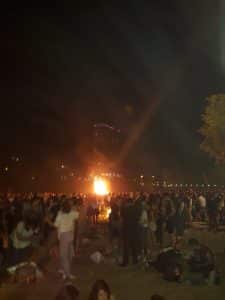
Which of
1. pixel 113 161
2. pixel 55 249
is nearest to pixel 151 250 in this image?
pixel 55 249

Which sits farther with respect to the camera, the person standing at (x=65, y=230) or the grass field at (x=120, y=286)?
the person standing at (x=65, y=230)

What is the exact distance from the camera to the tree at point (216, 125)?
5659cm

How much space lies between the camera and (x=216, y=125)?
185 feet

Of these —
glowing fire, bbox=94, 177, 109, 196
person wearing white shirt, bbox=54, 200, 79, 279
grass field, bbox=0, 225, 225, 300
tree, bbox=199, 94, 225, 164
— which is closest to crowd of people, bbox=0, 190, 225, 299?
person wearing white shirt, bbox=54, 200, 79, 279

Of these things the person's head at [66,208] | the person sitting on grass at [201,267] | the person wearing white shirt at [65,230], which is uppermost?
the person's head at [66,208]

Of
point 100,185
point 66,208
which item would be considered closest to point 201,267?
point 66,208

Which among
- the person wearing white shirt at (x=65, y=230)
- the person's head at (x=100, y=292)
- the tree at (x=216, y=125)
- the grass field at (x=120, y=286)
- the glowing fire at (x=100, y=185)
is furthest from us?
the glowing fire at (x=100, y=185)

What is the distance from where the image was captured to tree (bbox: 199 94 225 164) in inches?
2228

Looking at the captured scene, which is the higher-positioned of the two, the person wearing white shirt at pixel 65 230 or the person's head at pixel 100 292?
the person wearing white shirt at pixel 65 230

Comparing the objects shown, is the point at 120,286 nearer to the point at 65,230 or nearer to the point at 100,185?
the point at 65,230

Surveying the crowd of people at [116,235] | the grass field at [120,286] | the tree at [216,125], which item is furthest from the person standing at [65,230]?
the tree at [216,125]

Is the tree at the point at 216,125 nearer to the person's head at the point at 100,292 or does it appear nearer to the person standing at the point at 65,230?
the person standing at the point at 65,230

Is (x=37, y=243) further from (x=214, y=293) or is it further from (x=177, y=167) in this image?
(x=177, y=167)

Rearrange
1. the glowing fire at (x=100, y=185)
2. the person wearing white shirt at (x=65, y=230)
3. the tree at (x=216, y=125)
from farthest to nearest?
1. the glowing fire at (x=100, y=185)
2. the tree at (x=216, y=125)
3. the person wearing white shirt at (x=65, y=230)
